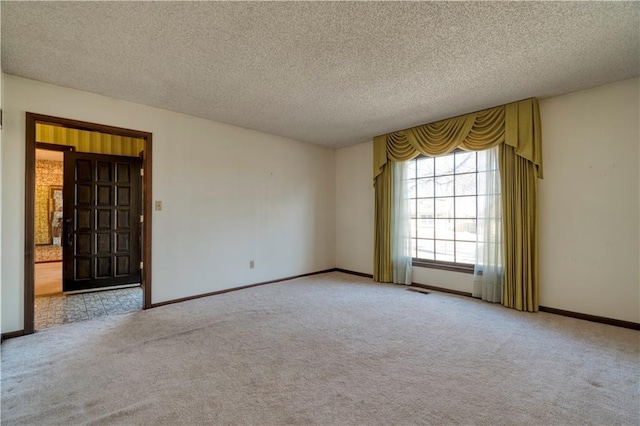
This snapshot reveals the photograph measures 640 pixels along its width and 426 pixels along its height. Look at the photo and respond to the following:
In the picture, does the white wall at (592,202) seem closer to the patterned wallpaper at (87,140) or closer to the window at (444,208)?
the window at (444,208)

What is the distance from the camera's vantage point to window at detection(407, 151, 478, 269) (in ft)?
14.0

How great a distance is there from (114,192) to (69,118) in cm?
196

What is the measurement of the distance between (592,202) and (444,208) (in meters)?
1.71

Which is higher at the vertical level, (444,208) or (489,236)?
(444,208)

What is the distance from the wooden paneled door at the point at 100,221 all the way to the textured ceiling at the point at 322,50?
76.7 inches

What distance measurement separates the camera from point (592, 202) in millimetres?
3225

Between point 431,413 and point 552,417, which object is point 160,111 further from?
point 552,417

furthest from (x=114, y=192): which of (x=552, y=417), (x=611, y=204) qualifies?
(x=611, y=204)

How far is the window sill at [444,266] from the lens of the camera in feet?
13.9

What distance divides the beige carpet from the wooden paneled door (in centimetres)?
183

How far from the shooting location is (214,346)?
2590 millimetres

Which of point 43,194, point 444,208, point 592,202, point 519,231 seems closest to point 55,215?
point 43,194

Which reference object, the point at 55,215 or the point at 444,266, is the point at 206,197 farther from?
the point at 55,215

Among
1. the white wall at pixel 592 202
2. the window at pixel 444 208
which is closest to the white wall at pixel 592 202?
the white wall at pixel 592 202
